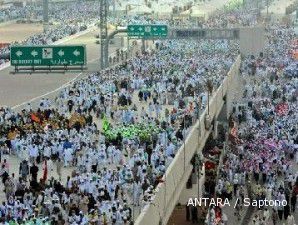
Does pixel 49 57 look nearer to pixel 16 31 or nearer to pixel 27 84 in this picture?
pixel 27 84

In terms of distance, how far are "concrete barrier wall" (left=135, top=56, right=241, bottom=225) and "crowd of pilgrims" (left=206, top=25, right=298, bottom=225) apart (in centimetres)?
116

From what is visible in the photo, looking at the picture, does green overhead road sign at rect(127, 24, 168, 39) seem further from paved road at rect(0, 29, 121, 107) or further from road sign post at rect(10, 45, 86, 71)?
road sign post at rect(10, 45, 86, 71)

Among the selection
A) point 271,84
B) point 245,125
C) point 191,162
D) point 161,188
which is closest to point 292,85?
point 271,84

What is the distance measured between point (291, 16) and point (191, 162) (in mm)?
76134

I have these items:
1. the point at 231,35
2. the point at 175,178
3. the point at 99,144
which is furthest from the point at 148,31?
the point at 175,178

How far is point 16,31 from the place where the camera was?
337 ft

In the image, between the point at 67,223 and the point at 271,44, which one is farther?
the point at 271,44

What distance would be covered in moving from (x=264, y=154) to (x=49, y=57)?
606 inches

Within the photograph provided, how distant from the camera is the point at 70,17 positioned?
4663 inches

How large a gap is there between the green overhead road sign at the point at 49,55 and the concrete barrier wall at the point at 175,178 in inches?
277

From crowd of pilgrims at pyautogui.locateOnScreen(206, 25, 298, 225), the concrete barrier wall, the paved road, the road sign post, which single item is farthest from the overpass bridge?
the concrete barrier wall

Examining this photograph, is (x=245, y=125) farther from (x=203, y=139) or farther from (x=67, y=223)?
(x=67, y=223)

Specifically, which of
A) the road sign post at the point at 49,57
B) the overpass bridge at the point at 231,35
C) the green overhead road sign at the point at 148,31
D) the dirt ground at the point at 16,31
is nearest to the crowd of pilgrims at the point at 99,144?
the road sign post at the point at 49,57

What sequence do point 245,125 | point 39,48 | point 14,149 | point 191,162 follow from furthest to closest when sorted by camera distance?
point 39,48, point 245,125, point 191,162, point 14,149
